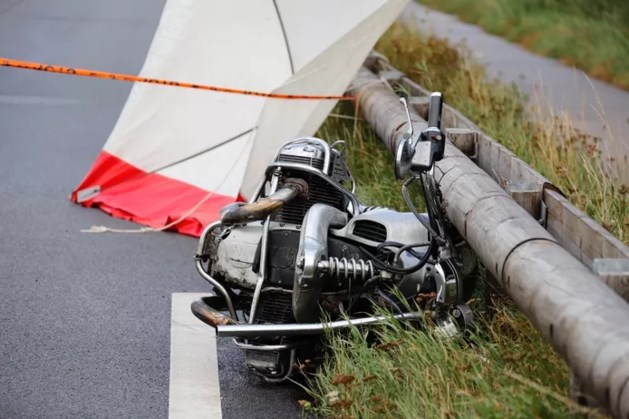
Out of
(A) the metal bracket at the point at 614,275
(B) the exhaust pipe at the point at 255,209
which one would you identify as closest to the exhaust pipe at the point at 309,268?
(B) the exhaust pipe at the point at 255,209

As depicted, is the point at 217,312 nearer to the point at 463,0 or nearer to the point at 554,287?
the point at 554,287

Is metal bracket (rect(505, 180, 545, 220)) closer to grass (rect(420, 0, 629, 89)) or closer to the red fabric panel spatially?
the red fabric panel

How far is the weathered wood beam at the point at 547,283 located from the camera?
3.88 m

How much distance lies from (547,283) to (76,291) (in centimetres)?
362

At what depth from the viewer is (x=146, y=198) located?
9.24 meters

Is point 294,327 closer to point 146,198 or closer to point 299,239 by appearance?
point 299,239

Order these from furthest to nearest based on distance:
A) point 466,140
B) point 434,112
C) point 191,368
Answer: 1. point 466,140
2. point 191,368
3. point 434,112

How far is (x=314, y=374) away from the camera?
5602 mm

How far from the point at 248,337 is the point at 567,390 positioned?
1.52m

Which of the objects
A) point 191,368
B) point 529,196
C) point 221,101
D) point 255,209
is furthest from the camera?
point 221,101

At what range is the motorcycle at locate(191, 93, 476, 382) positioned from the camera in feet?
17.7

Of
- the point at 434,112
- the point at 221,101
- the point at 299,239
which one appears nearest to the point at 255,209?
the point at 299,239

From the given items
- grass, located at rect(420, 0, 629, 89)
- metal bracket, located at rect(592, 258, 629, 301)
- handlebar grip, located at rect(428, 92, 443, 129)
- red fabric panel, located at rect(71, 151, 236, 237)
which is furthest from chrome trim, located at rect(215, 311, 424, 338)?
grass, located at rect(420, 0, 629, 89)

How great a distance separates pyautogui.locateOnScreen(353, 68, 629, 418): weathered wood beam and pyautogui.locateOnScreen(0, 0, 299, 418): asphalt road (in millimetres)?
1204
